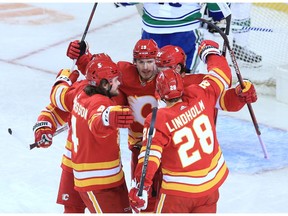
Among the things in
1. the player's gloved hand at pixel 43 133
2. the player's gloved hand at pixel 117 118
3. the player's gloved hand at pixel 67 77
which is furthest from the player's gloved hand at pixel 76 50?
the player's gloved hand at pixel 117 118

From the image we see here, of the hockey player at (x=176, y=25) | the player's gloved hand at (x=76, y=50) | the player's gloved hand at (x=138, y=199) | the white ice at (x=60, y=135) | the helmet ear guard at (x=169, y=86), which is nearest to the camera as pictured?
the player's gloved hand at (x=138, y=199)

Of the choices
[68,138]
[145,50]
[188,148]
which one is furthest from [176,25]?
[188,148]

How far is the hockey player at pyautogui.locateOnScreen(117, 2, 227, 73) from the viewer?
4172mm

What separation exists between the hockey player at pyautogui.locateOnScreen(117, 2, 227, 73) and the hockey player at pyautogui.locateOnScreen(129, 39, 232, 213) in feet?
3.28

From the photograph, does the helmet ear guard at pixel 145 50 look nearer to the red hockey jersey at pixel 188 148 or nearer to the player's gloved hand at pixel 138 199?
the red hockey jersey at pixel 188 148

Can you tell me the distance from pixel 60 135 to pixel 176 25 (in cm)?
115


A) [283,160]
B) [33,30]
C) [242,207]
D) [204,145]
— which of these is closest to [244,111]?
[283,160]

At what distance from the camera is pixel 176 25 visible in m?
4.17

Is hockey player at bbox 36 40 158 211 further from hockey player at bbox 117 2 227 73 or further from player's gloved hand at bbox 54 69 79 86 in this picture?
hockey player at bbox 117 2 227 73

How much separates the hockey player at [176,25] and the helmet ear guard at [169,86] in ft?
3.45

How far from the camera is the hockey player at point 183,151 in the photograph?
3.03 metres

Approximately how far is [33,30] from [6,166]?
3037mm

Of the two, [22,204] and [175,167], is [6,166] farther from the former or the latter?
[175,167]

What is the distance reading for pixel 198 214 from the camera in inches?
123
